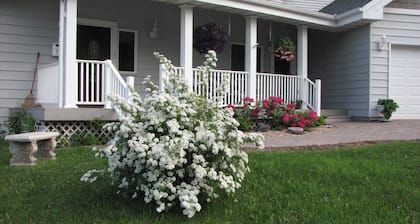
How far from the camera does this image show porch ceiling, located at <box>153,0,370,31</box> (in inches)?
350

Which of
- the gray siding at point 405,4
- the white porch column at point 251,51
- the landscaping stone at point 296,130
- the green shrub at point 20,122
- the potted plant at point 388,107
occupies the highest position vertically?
the gray siding at point 405,4

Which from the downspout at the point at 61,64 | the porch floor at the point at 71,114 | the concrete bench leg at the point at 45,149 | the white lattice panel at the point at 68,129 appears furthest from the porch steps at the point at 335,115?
the concrete bench leg at the point at 45,149

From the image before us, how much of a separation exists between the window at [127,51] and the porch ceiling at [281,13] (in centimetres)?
190

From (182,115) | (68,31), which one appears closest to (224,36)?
→ (68,31)

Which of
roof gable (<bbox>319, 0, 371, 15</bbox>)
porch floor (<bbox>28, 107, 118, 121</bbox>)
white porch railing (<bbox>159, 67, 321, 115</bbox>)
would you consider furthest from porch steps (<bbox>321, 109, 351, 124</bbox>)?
porch floor (<bbox>28, 107, 118, 121</bbox>)

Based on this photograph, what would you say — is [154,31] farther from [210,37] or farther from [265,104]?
[265,104]

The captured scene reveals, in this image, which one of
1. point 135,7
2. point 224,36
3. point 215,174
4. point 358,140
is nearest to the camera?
point 215,174

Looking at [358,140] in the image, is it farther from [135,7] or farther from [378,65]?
[135,7]

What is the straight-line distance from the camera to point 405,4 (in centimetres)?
1105

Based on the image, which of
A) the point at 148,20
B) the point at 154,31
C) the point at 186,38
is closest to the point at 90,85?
the point at 186,38

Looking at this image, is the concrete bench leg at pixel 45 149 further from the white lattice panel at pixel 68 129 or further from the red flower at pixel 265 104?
the red flower at pixel 265 104

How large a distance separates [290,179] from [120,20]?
271 inches

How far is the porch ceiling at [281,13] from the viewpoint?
8887mm

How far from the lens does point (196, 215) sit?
3.51 m
